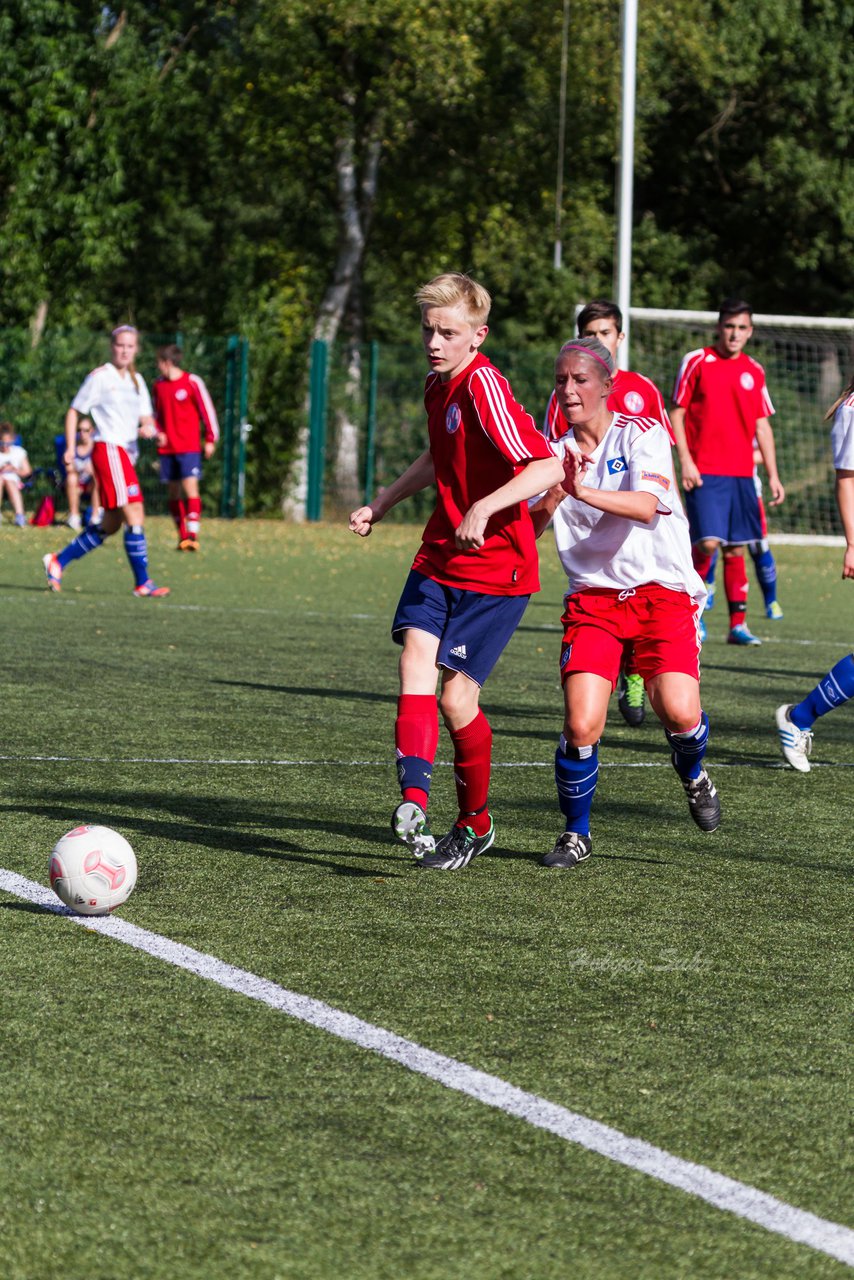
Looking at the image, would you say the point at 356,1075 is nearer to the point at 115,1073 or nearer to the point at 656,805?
the point at 115,1073

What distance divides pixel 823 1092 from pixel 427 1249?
1.12 meters

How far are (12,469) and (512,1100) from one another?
77.8 feet

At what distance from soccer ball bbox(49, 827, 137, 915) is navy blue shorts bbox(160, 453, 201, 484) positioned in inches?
629

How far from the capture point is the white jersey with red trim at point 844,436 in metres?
7.31

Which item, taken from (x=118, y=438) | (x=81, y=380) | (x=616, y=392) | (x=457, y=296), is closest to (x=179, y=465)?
(x=118, y=438)

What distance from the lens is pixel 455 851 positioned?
5719 millimetres

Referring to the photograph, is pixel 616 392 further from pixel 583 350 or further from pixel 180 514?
pixel 180 514

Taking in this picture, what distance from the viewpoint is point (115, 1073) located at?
11.8ft

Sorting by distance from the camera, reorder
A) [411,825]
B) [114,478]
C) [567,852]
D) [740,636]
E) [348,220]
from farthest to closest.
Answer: [348,220] → [114,478] → [740,636] → [567,852] → [411,825]

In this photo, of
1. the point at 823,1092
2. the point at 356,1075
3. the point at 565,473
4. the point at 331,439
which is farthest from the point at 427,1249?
the point at 331,439

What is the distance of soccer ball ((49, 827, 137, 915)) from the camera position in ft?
15.8

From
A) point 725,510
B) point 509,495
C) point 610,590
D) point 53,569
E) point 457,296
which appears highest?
point 457,296

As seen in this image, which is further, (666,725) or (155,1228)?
(666,725)

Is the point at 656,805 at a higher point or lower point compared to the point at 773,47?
lower
